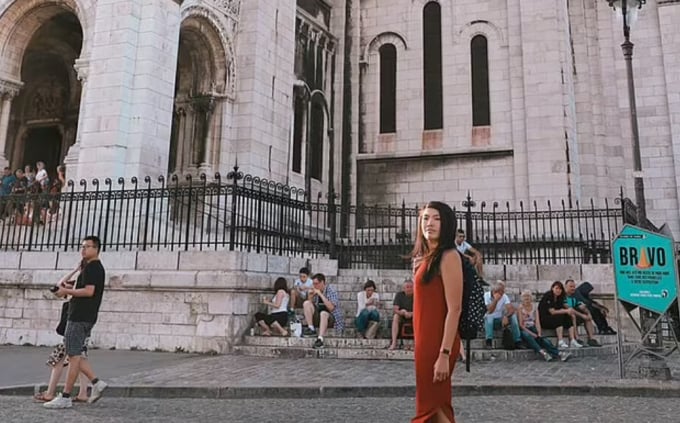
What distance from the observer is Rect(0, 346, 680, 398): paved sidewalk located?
23.6ft

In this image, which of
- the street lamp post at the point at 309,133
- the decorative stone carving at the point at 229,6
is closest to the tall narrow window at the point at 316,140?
the street lamp post at the point at 309,133

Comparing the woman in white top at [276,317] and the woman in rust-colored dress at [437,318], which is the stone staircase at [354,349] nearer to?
the woman in white top at [276,317]

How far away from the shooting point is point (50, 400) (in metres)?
6.46

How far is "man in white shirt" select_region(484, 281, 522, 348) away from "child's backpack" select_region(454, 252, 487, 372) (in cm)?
668

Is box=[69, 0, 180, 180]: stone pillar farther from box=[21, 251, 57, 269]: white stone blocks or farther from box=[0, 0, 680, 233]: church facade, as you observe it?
box=[21, 251, 57, 269]: white stone blocks

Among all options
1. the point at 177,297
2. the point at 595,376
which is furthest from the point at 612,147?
the point at 177,297

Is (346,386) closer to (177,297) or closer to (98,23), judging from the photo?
(177,297)

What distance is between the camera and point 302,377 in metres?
7.96

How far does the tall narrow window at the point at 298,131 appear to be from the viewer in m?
20.3

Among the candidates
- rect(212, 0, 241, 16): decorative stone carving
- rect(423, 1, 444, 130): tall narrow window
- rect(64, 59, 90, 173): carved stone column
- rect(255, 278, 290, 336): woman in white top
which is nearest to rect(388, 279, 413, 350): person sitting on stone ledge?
rect(255, 278, 290, 336): woman in white top

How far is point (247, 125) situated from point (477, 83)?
28.9 ft

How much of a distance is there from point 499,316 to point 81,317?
276 inches

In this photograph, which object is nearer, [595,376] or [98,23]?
[595,376]

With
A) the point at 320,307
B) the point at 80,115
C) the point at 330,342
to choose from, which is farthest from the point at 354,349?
the point at 80,115
